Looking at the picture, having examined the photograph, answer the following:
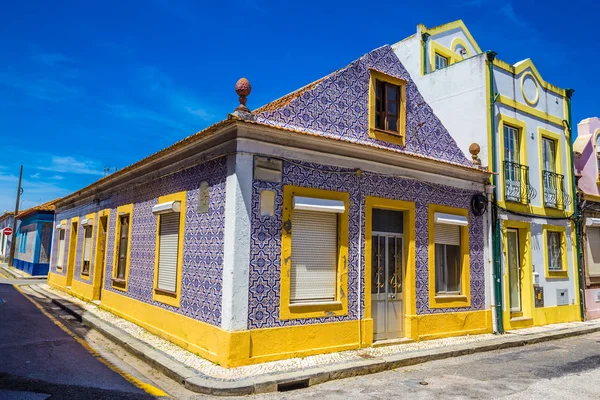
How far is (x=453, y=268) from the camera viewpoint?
1026 centimetres

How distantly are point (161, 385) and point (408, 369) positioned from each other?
153 inches

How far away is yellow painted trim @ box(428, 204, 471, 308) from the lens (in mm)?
9461

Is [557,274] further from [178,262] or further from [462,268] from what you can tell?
[178,262]

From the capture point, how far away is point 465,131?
463 inches

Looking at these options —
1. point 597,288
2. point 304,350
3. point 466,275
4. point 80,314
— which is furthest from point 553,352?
point 80,314

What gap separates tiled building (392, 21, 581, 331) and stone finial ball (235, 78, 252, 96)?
6743 mm

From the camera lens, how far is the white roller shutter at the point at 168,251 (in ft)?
28.7

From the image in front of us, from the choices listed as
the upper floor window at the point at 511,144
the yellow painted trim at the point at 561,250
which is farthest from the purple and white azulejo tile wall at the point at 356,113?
the yellow painted trim at the point at 561,250

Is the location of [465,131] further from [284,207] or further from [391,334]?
[284,207]

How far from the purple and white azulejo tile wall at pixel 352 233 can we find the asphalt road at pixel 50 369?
218cm

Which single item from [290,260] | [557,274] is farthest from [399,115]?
[557,274]

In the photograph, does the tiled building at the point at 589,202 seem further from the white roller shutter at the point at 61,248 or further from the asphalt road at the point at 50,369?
the white roller shutter at the point at 61,248

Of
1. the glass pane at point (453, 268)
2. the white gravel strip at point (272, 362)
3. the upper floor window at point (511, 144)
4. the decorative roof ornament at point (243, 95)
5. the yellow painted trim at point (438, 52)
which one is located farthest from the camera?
the yellow painted trim at point (438, 52)

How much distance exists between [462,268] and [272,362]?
17.7ft
